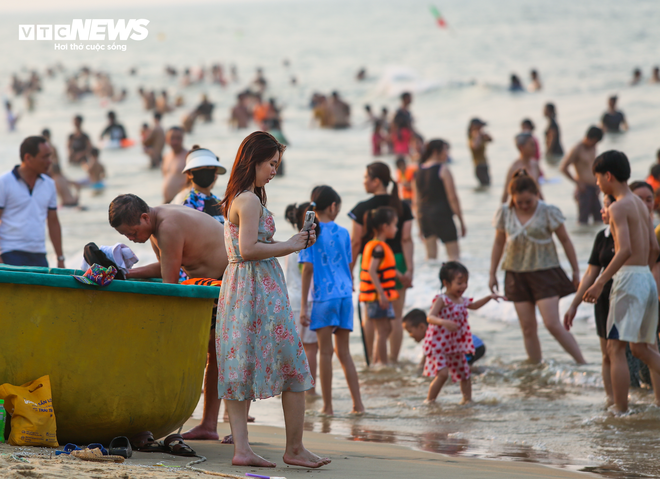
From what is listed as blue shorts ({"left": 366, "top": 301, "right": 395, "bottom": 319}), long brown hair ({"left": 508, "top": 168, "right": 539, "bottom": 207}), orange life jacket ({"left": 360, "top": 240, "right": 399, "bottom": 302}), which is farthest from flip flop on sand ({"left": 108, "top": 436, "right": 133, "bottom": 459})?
long brown hair ({"left": 508, "top": 168, "right": 539, "bottom": 207})

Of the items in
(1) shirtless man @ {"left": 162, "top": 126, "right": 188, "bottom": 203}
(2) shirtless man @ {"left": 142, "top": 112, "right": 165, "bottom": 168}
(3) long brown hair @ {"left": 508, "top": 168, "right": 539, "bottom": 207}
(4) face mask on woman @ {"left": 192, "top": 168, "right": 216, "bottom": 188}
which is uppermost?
(2) shirtless man @ {"left": 142, "top": 112, "right": 165, "bottom": 168}

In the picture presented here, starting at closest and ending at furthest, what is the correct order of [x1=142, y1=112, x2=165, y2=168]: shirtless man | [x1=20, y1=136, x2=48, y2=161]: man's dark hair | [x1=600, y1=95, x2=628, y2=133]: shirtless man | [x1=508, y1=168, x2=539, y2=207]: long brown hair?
[x1=20, y1=136, x2=48, y2=161]: man's dark hair, [x1=508, y1=168, x2=539, y2=207]: long brown hair, [x1=142, y1=112, x2=165, y2=168]: shirtless man, [x1=600, y1=95, x2=628, y2=133]: shirtless man

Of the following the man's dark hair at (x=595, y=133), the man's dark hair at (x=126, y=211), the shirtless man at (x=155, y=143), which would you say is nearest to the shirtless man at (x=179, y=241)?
the man's dark hair at (x=126, y=211)

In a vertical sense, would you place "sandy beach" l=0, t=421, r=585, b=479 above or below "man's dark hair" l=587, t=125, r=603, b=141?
below

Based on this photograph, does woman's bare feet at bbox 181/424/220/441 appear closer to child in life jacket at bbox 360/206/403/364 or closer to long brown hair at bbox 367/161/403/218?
child in life jacket at bbox 360/206/403/364

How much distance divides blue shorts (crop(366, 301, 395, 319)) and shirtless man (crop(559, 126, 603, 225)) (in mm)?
5880

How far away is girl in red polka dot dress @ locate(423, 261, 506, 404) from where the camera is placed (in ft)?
18.2

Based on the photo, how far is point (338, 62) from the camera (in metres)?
58.1

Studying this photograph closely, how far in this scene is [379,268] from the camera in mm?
6469

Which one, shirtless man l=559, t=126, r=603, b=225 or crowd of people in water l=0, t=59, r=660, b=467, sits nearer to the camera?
crowd of people in water l=0, t=59, r=660, b=467

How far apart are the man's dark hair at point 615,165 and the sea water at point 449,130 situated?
1608mm

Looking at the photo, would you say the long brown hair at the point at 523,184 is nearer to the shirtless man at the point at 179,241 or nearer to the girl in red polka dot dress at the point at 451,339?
the girl in red polka dot dress at the point at 451,339

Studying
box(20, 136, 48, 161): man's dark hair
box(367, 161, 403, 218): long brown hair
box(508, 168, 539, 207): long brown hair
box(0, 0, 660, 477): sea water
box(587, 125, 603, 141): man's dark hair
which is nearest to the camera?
box(0, 0, 660, 477): sea water

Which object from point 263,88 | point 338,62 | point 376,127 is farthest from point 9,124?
point 338,62
